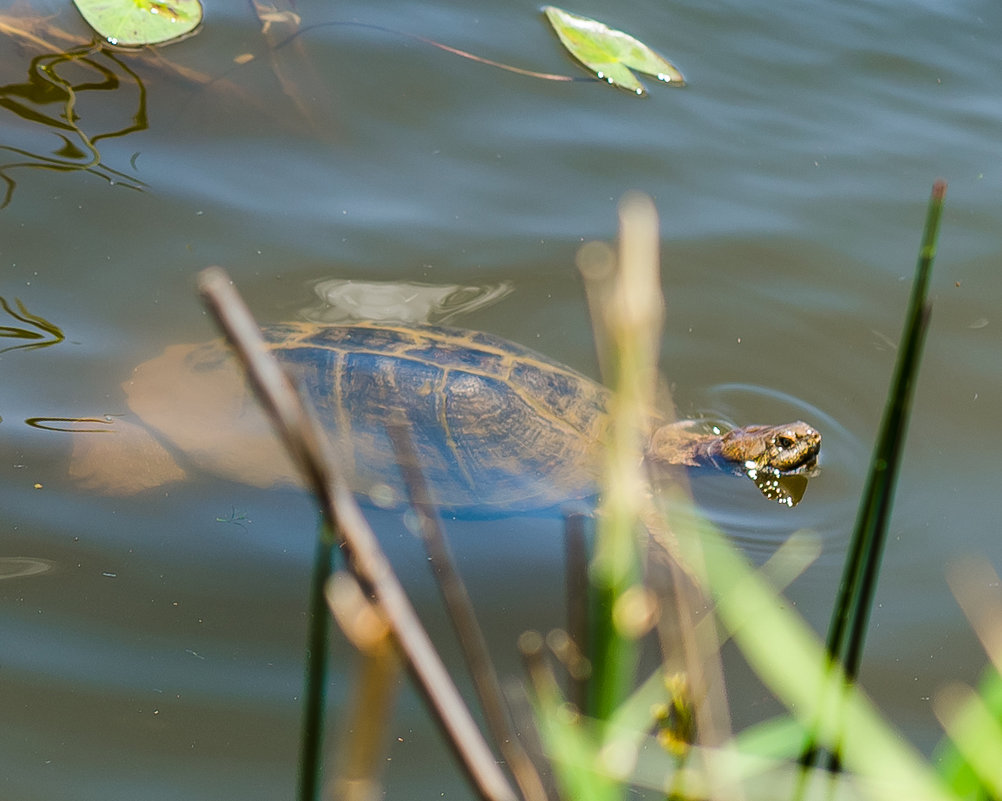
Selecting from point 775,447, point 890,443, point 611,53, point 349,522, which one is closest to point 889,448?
point 890,443

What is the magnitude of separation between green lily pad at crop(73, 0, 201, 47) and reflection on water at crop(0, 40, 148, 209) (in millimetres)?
152

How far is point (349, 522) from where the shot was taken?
0.61 metres

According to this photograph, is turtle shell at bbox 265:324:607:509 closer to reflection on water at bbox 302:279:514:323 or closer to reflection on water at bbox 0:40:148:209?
reflection on water at bbox 302:279:514:323

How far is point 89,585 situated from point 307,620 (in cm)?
65

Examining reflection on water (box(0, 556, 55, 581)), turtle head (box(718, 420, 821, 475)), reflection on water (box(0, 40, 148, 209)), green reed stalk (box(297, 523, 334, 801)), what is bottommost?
reflection on water (box(0, 556, 55, 581))

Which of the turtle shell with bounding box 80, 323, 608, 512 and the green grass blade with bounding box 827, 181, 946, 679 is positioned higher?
the green grass blade with bounding box 827, 181, 946, 679

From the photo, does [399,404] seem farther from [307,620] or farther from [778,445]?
[778,445]

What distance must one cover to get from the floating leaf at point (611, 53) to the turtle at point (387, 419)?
1904mm

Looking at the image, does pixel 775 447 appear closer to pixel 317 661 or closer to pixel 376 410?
pixel 376 410

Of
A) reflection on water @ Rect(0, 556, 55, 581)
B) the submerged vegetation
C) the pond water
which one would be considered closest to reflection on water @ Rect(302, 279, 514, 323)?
the pond water

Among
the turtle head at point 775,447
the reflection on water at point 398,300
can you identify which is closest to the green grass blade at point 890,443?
the turtle head at point 775,447

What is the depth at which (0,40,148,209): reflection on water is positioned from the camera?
405cm

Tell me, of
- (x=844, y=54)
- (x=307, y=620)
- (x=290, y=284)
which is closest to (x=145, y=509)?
(x=307, y=620)

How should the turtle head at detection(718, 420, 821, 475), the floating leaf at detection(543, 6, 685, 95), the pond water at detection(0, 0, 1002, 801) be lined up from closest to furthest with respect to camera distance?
the pond water at detection(0, 0, 1002, 801) → the turtle head at detection(718, 420, 821, 475) → the floating leaf at detection(543, 6, 685, 95)
